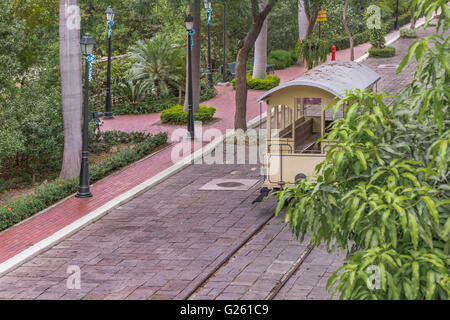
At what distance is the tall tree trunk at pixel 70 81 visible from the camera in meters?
18.3

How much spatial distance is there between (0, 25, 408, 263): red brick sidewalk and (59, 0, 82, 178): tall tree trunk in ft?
3.66

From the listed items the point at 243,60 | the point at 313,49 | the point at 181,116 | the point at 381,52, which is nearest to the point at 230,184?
the point at 243,60

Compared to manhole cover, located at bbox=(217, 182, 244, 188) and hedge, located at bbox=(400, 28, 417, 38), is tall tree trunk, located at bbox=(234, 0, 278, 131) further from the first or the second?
hedge, located at bbox=(400, 28, 417, 38)

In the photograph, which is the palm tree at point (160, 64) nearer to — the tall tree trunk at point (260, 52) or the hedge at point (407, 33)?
the tall tree trunk at point (260, 52)

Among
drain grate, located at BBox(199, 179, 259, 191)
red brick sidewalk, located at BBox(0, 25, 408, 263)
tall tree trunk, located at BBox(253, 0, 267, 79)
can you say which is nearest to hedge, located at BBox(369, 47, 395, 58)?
tall tree trunk, located at BBox(253, 0, 267, 79)

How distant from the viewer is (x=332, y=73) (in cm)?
1703

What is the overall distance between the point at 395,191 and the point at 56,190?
12528 mm

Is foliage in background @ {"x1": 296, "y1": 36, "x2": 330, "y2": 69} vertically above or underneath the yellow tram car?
above

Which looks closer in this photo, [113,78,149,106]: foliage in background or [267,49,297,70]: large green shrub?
[113,78,149,106]: foliage in background

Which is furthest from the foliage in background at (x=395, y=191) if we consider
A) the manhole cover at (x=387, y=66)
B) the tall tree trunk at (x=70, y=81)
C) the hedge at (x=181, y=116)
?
the manhole cover at (x=387, y=66)

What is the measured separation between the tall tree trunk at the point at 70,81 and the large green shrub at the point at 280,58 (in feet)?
75.4

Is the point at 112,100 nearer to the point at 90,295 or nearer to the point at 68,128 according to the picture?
the point at 68,128

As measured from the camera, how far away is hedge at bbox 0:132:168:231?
15.3m

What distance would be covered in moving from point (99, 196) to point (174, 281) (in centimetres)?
615
